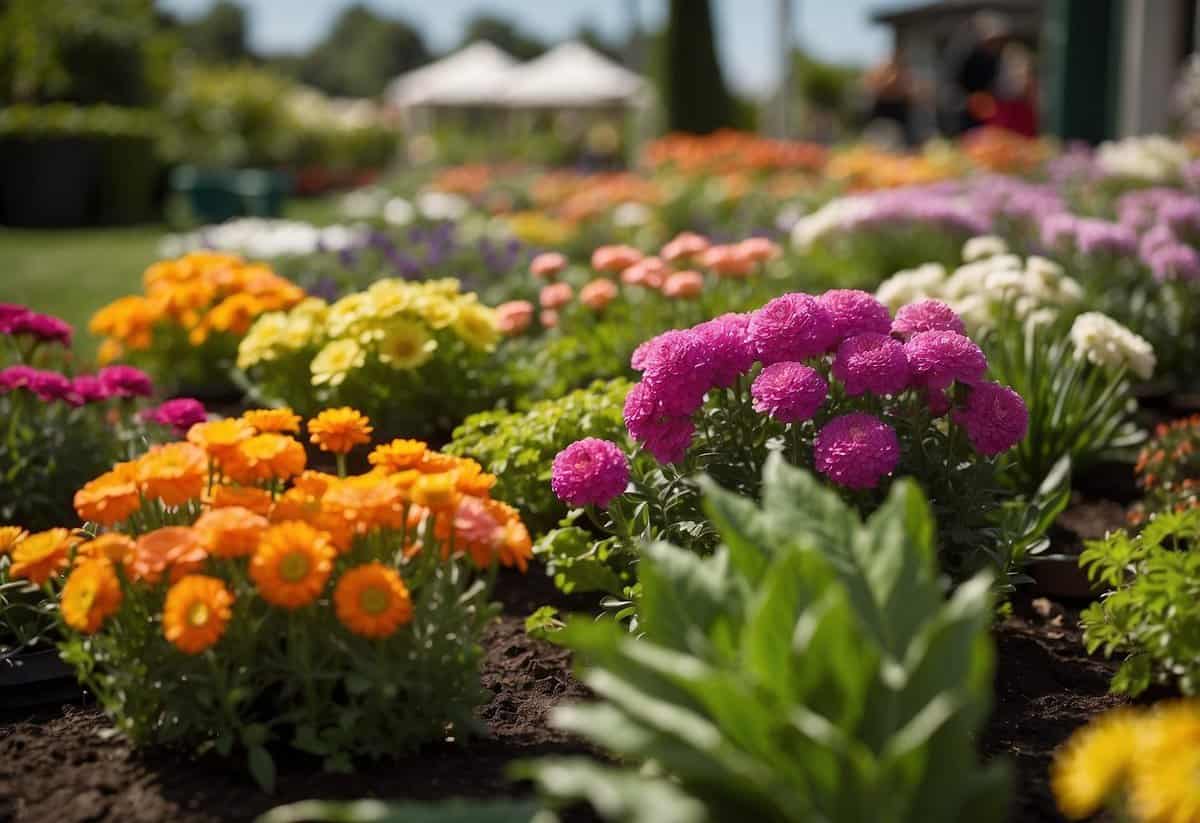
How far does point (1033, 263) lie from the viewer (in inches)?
177

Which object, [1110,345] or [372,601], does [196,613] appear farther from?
[1110,345]

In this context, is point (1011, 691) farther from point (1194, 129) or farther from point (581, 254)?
point (1194, 129)

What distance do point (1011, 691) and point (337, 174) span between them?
79.3 ft

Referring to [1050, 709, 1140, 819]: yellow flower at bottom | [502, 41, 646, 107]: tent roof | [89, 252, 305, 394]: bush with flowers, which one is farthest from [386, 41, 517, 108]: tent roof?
[1050, 709, 1140, 819]: yellow flower at bottom

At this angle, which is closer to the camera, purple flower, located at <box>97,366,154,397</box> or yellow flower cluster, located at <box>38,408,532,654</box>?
yellow flower cluster, located at <box>38,408,532,654</box>

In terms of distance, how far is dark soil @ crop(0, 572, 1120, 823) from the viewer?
244 centimetres

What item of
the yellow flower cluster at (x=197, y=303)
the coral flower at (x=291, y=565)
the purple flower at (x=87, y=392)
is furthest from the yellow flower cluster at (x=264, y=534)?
the yellow flower cluster at (x=197, y=303)

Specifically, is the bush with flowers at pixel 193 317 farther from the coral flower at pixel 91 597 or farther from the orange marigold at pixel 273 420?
the coral flower at pixel 91 597

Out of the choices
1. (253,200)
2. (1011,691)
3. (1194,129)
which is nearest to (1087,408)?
(1011,691)

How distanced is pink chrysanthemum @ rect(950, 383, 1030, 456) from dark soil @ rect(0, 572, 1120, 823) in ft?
2.07

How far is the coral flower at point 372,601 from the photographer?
2297mm

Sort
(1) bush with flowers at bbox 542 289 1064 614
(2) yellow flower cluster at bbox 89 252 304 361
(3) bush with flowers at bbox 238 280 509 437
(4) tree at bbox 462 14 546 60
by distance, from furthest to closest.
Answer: (4) tree at bbox 462 14 546 60, (2) yellow flower cluster at bbox 89 252 304 361, (3) bush with flowers at bbox 238 280 509 437, (1) bush with flowers at bbox 542 289 1064 614

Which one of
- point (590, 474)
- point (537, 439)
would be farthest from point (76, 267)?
point (590, 474)

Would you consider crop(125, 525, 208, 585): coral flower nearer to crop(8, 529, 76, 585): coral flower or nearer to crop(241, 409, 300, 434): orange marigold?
crop(8, 529, 76, 585): coral flower
